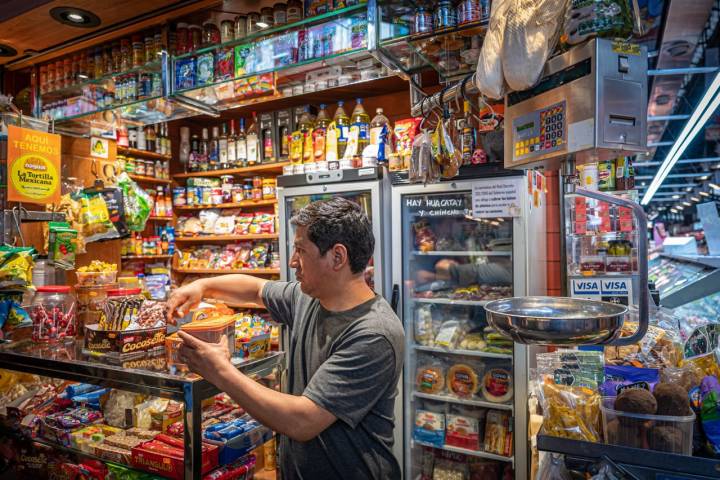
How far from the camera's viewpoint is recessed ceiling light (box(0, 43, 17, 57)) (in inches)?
154

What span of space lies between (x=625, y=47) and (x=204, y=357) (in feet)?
4.56

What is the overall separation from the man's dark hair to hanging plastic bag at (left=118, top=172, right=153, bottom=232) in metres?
2.56

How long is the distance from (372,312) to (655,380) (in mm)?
907

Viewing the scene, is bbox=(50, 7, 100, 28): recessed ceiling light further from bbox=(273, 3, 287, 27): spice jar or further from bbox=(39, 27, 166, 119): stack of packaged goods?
bbox=(273, 3, 287, 27): spice jar

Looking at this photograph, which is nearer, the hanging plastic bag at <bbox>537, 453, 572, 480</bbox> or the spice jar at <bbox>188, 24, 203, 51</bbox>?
the hanging plastic bag at <bbox>537, 453, 572, 480</bbox>

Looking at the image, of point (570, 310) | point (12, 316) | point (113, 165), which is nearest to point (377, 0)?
point (570, 310)

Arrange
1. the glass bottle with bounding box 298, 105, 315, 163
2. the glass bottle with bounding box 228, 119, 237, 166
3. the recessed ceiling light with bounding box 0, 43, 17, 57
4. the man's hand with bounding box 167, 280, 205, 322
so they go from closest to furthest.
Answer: the man's hand with bounding box 167, 280, 205, 322
the glass bottle with bounding box 298, 105, 315, 163
the recessed ceiling light with bounding box 0, 43, 17, 57
the glass bottle with bounding box 228, 119, 237, 166

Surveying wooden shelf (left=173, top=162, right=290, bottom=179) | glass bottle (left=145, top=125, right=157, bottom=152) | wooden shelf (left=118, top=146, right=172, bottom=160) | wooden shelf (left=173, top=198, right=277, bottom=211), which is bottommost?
wooden shelf (left=173, top=198, right=277, bottom=211)

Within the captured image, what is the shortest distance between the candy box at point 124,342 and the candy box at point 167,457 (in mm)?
337

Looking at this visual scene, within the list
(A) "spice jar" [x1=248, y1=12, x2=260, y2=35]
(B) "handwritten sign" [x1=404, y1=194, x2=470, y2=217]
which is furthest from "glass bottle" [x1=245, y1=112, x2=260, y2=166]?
(B) "handwritten sign" [x1=404, y1=194, x2=470, y2=217]

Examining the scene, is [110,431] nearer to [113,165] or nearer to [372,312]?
[372,312]

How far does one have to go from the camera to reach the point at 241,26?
323 centimetres

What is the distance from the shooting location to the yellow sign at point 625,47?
43.8 inches

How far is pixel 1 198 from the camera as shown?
8.57 ft
